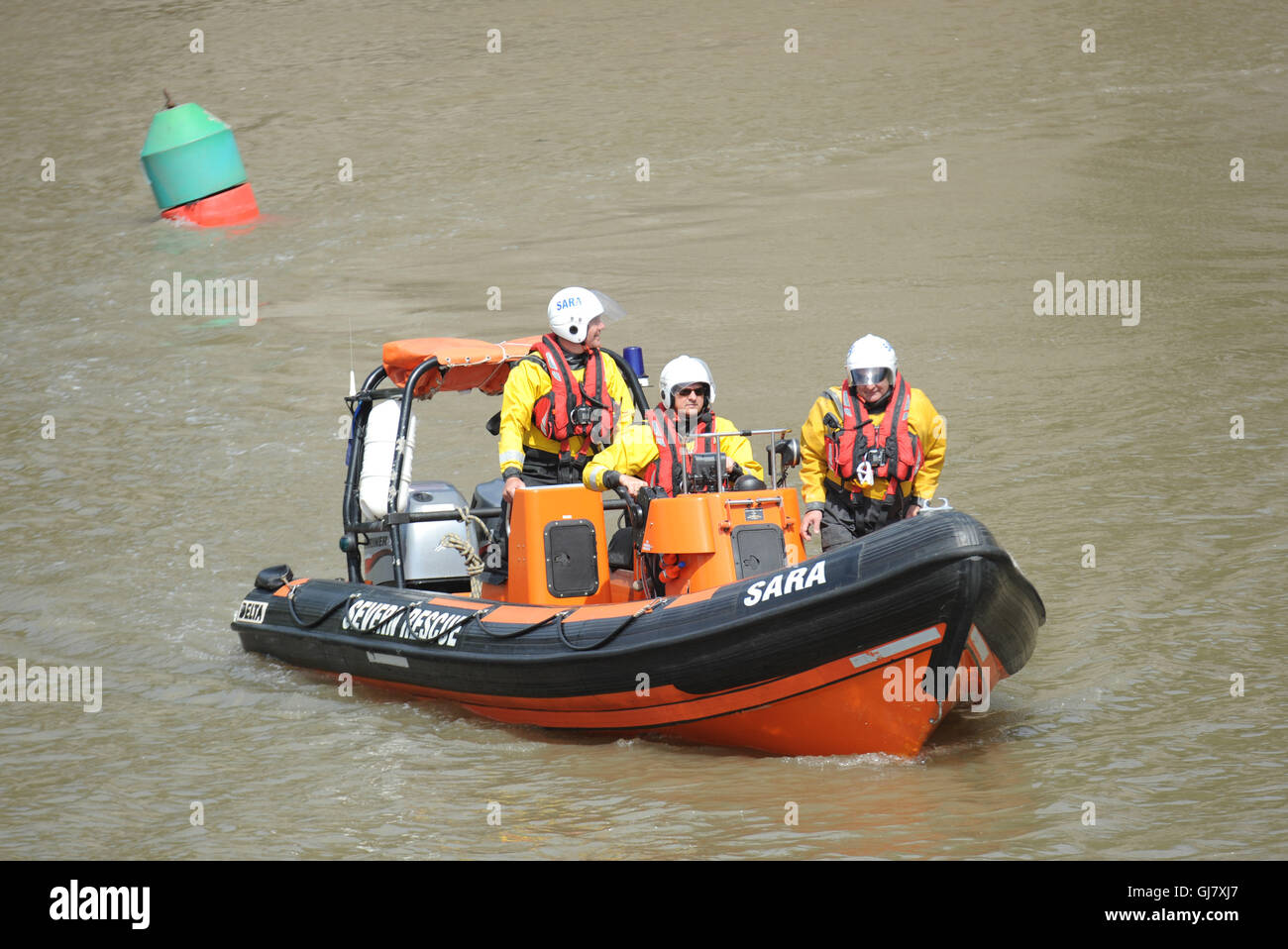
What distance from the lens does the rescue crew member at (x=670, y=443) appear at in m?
5.40

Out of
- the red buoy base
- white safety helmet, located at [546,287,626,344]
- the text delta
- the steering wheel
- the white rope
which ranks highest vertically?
the red buoy base

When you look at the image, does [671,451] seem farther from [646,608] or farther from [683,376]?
[646,608]

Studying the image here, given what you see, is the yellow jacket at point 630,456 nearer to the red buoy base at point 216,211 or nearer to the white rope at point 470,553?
the white rope at point 470,553

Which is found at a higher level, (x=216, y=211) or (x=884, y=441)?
(x=216, y=211)

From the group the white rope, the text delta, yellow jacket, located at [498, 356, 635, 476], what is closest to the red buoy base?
the white rope

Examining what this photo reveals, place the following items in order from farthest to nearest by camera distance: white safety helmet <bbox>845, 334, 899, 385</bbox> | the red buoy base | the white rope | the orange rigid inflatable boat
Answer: the red buoy base, the white rope, white safety helmet <bbox>845, 334, 899, 385</bbox>, the orange rigid inflatable boat

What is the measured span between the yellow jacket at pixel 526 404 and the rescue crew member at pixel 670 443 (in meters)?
0.34

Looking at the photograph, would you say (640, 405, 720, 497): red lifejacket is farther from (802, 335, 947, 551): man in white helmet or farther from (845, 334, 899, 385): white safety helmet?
(845, 334, 899, 385): white safety helmet

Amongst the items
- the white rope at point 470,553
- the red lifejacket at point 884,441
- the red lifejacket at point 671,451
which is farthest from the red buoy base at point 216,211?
the red lifejacket at point 884,441

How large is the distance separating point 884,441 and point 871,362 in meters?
0.29

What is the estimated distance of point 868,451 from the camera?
543cm

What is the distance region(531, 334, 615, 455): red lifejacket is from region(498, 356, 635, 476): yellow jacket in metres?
0.03

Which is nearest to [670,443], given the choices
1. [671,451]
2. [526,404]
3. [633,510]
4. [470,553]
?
[671,451]

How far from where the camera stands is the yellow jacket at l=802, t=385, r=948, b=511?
17.9 ft
